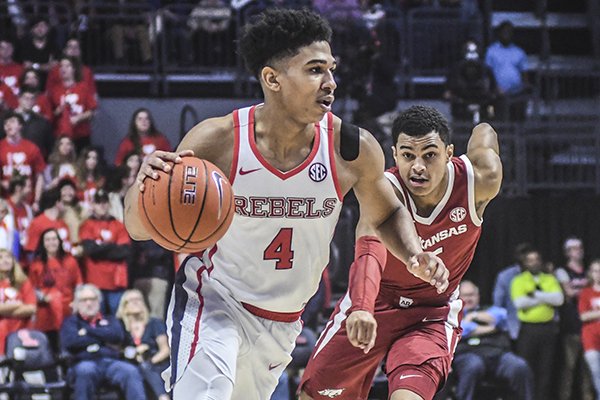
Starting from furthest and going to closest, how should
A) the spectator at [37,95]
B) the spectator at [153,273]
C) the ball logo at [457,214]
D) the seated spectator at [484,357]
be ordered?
the spectator at [37,95]
the spectator at [153,273]
the seated spectator at [484,357]
the ball logo at [457,214]

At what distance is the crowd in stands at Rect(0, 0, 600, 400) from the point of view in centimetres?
1065

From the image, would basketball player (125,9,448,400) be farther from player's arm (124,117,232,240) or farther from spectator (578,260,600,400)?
spectator (578,260,600,400)

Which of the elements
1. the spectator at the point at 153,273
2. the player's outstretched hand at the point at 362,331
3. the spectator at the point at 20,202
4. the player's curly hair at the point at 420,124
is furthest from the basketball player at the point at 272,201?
the spectator at the point at 20,202

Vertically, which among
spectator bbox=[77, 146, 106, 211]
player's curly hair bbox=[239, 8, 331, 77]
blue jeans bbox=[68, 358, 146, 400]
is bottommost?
blue jeans bbox=[68, 358, 146, 400]

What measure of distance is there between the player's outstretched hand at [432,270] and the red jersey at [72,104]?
27.0 feet

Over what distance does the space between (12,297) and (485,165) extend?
17.4ft

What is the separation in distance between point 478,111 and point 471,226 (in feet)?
22.4

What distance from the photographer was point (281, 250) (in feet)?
18.0

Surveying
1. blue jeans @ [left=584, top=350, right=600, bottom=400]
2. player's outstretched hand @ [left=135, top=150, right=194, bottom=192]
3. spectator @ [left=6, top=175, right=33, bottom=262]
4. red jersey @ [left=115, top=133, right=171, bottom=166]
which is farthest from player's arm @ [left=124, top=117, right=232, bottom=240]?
red jersey @ [left=115, top=133, right=171, bottom=166]

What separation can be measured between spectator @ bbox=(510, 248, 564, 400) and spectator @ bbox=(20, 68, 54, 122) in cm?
542

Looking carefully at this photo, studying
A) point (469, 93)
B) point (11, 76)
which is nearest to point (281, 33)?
point (469, 93)

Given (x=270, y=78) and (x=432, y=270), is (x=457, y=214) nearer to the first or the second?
(x=432, y=270)

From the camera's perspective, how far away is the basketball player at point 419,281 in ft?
21.7

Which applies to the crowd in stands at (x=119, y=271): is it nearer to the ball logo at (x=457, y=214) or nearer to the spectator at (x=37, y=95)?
the spectator at (x=37, y=95)
